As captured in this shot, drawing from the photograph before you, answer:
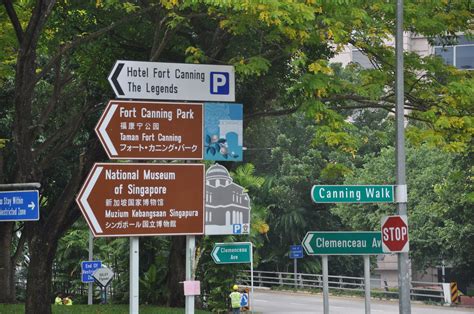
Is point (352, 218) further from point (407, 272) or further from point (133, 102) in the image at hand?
point (133, 102)

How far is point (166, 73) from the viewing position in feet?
34.2

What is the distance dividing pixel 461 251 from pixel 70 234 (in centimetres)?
1803

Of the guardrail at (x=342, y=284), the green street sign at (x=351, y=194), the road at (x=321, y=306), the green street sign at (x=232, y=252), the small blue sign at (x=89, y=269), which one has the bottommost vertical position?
the road at (x=321, y=306)

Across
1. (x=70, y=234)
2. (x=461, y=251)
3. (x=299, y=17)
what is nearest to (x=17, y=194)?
(x=299, y=17)

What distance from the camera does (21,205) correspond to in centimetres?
1286

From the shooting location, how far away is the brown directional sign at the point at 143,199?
931 cm

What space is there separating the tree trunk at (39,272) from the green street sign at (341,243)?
5.55 metres

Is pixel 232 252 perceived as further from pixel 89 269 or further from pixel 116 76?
pixel 89 269

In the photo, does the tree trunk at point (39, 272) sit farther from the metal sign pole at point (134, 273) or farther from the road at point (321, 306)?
the road at point (321, 306)

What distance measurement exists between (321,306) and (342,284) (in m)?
8.30

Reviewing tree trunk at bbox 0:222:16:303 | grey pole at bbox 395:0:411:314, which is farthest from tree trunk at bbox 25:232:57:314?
tree trunk at bbox 0:222:16:303

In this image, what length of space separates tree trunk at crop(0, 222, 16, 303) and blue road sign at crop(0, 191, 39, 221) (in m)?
12.5

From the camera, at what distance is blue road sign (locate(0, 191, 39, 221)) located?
1280 centimetres

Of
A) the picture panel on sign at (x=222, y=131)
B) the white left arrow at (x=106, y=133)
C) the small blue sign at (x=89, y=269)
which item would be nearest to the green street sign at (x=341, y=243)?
the picture panel on sign at (x=222, y=131)
